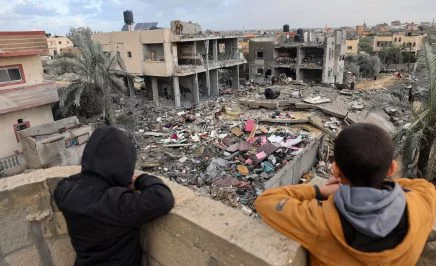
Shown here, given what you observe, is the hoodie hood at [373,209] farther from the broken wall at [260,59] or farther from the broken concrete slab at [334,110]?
the broken wall at [260,59]

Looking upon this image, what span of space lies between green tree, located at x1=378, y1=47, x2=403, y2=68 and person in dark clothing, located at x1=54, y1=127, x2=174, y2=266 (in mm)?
55615

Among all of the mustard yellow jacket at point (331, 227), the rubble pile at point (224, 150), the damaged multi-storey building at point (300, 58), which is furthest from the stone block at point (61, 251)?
the damaged multi-storey building at point (300, 58)

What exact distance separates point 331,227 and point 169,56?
2228 cm

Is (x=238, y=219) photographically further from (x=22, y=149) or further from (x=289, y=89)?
(x=289, y=89)

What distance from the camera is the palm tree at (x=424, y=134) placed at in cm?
716

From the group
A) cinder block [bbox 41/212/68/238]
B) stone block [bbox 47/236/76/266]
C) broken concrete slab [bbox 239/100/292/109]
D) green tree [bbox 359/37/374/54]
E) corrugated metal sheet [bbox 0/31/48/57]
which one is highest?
corrugated metal sheet [bbox 0/31/48/57]

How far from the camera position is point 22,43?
47.8 ft

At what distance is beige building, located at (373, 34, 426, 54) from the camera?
5113 centimetres

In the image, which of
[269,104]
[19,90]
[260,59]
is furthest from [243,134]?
[260,59]

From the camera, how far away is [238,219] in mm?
1793

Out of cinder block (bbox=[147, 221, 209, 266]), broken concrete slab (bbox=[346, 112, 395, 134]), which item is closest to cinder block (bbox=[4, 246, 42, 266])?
cinder block (bbox=[147, 221, 209, 266])

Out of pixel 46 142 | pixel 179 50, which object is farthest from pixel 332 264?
pixel 179 50

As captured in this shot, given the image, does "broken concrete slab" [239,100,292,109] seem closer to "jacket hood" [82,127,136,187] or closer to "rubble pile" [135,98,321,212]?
"rubble pile" [135,98,321,212]

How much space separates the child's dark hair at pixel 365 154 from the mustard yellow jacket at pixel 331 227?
0.52 ft
